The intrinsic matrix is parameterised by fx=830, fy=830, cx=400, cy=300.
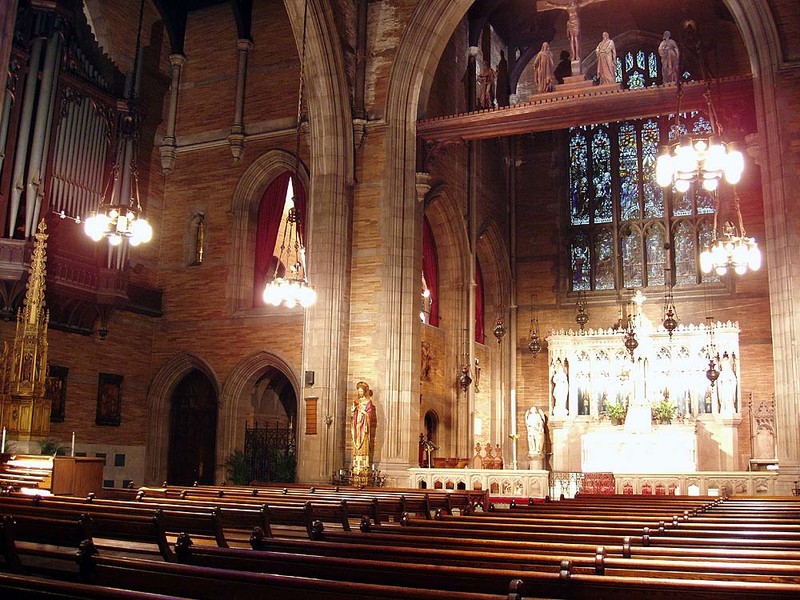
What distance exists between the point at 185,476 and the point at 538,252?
1352 centimetres

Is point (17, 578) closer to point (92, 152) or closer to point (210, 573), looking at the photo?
point (210, 573)

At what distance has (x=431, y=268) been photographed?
77.7 feet

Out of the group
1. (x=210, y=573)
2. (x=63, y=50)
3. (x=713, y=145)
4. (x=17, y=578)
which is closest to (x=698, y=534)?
(x=210, y=573)

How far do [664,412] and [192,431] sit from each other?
40.5ft

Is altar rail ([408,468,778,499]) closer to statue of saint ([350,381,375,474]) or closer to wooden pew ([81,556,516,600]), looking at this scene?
statue of saint ([350,381,375,474])

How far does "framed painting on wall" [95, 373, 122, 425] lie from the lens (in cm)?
→ 1897

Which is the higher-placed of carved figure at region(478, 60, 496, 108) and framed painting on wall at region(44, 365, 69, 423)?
carved figure at region(478, 60, 496, 108)

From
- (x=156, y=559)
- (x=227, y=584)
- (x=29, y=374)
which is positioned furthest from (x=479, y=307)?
(x=227, y=584)

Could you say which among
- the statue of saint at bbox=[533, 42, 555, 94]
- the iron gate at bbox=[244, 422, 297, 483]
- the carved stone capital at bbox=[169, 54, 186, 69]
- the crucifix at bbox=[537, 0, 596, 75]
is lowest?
the iron gate at bbox=[244, 422, 297, 483]

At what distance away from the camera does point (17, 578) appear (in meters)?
2.89

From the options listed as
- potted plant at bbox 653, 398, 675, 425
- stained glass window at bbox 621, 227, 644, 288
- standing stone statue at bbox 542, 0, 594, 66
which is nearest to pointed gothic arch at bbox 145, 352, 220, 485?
standing stone statue at bbox 542, 0, 594, 66

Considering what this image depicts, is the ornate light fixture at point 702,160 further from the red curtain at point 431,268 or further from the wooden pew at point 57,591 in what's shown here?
the red curtain at point 431,268

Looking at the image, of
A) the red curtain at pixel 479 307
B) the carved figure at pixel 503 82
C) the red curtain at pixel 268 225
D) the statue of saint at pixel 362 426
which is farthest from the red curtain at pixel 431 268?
the statue of saint at pixel 362 426

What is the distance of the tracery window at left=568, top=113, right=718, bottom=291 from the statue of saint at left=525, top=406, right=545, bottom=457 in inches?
193
